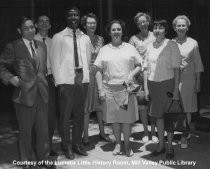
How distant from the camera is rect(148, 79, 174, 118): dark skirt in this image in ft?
17.4

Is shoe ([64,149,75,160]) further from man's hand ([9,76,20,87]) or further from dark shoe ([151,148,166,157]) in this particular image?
man's hand ([9,76,20,87])

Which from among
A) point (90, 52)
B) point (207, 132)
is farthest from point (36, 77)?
point (207, 132)

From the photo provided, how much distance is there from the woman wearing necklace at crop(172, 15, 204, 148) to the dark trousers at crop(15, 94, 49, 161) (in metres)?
2.12

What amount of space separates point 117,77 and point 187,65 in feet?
3.77

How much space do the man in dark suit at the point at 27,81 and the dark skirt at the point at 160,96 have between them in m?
1.50

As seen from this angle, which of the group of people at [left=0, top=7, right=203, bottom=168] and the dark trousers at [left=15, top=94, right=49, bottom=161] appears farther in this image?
the group of people at [left=0, top=7, right=203, bottom=168]

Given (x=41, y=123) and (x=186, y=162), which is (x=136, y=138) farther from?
(x=41, y=123)

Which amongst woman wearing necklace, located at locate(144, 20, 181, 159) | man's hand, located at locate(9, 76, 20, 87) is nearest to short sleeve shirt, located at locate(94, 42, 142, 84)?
woman wearing necklace, located at locate(144, 20, 181, 159)

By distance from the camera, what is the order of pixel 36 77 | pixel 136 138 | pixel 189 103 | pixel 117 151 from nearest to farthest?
pixel 36 77
pixel 117 151
pixel 189 103
pixel 136 138

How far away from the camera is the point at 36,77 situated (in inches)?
188

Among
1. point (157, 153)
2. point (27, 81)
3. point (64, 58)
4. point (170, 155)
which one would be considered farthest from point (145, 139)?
point (27, 81)

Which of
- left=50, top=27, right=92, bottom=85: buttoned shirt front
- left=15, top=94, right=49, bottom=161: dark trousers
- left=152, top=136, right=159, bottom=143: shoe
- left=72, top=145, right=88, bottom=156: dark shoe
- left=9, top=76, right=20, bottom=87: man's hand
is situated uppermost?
left=50, top=27, right=92, bottom=85: buttoned shirt front

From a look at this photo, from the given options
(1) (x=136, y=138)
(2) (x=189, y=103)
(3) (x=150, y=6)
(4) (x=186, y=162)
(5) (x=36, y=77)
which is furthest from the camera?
(3) (x=150, y=6)

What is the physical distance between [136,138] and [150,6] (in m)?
2.86
